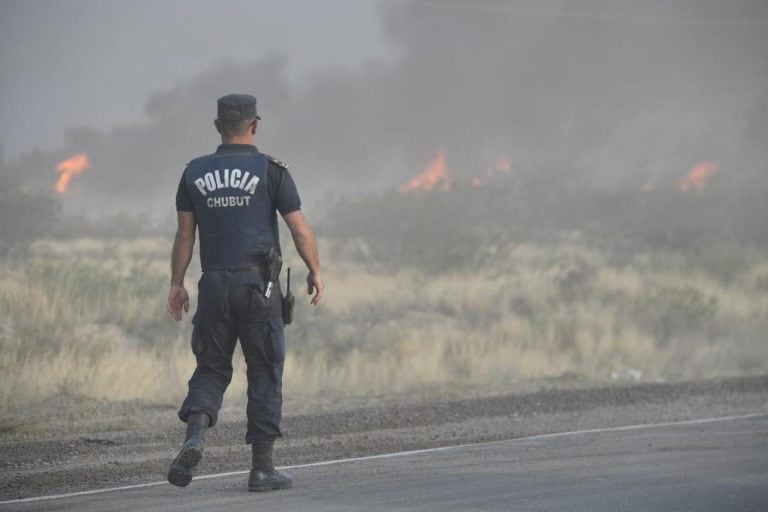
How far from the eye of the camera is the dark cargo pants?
7.25 meters

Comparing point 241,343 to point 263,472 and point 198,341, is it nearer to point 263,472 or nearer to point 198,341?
point 198,341

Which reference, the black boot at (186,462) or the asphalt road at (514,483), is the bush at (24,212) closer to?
the asphalt road at (514,483)

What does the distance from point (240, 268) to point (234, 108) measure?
2.69 feet

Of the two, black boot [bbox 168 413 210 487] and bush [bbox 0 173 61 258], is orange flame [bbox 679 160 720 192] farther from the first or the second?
black boot [bbox 168 413 210 487]

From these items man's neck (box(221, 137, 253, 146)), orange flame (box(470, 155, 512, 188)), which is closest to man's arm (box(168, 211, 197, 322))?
man's neck (box(221, 137, 253, 146))

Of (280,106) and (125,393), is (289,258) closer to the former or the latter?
(125,393)

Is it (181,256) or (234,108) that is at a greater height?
(234,108)

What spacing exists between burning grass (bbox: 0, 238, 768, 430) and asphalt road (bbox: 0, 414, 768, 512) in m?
4.50

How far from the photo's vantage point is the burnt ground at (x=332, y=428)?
8594 millimetres

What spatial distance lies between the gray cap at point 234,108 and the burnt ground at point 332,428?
216cm

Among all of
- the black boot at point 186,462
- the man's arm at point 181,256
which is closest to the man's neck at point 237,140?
the man's arm at point 181,256

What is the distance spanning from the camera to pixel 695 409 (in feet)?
40.4

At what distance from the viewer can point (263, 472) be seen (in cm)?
738

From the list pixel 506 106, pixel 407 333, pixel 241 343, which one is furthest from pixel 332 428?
pixel 506 106
